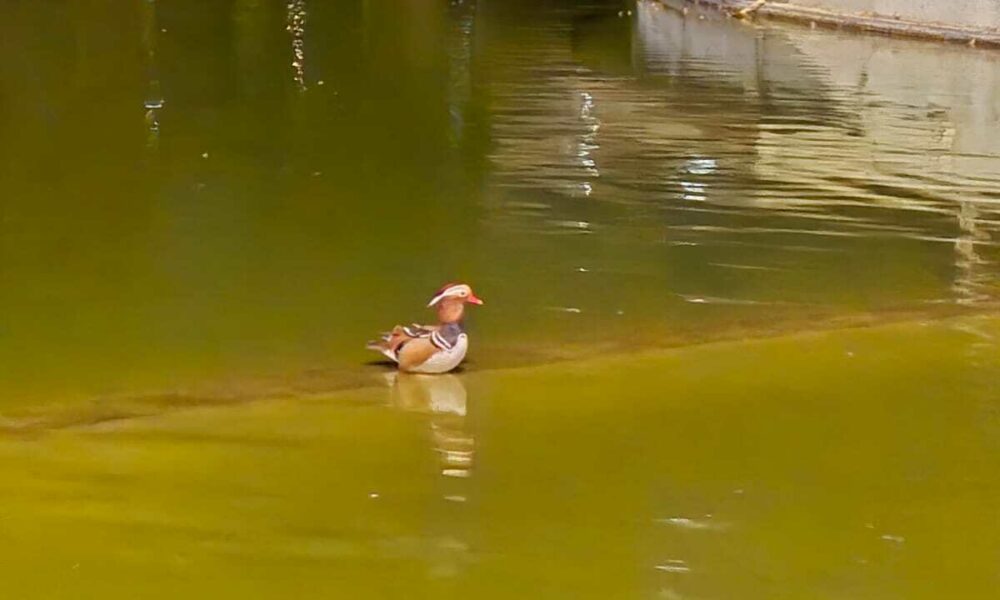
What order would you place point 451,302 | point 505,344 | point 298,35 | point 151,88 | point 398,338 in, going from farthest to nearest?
point 298,35 → point 151,88 → point 505,344 → point 398,338 → point 451,302

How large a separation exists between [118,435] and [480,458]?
1.45 meters

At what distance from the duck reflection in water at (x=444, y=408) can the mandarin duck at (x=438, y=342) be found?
0.07 metres

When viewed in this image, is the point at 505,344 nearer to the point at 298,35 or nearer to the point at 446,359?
the point at 446,359

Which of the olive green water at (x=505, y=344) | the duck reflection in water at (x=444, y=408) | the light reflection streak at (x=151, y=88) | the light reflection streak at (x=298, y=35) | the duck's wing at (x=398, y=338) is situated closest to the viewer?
the olive green water at (x=505, y=344)

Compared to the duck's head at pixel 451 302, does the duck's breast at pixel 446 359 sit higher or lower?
lower

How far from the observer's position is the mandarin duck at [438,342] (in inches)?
285

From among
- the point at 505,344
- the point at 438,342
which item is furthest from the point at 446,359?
the point at 505,344

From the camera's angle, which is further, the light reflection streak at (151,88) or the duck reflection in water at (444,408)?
the light reflection streak at (151,88)

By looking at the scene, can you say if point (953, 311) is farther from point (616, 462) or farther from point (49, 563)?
point (49, 563)

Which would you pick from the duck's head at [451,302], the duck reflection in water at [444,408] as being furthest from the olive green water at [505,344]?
the duck's head at [451,302]

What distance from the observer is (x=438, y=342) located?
7.27 meters

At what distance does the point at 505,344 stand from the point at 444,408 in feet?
3.46

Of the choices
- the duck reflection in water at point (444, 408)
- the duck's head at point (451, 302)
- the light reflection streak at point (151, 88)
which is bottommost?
the duck reflection in water at point (444, 408)

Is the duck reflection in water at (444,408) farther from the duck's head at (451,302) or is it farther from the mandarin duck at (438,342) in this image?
the duck's head at (451,302)
